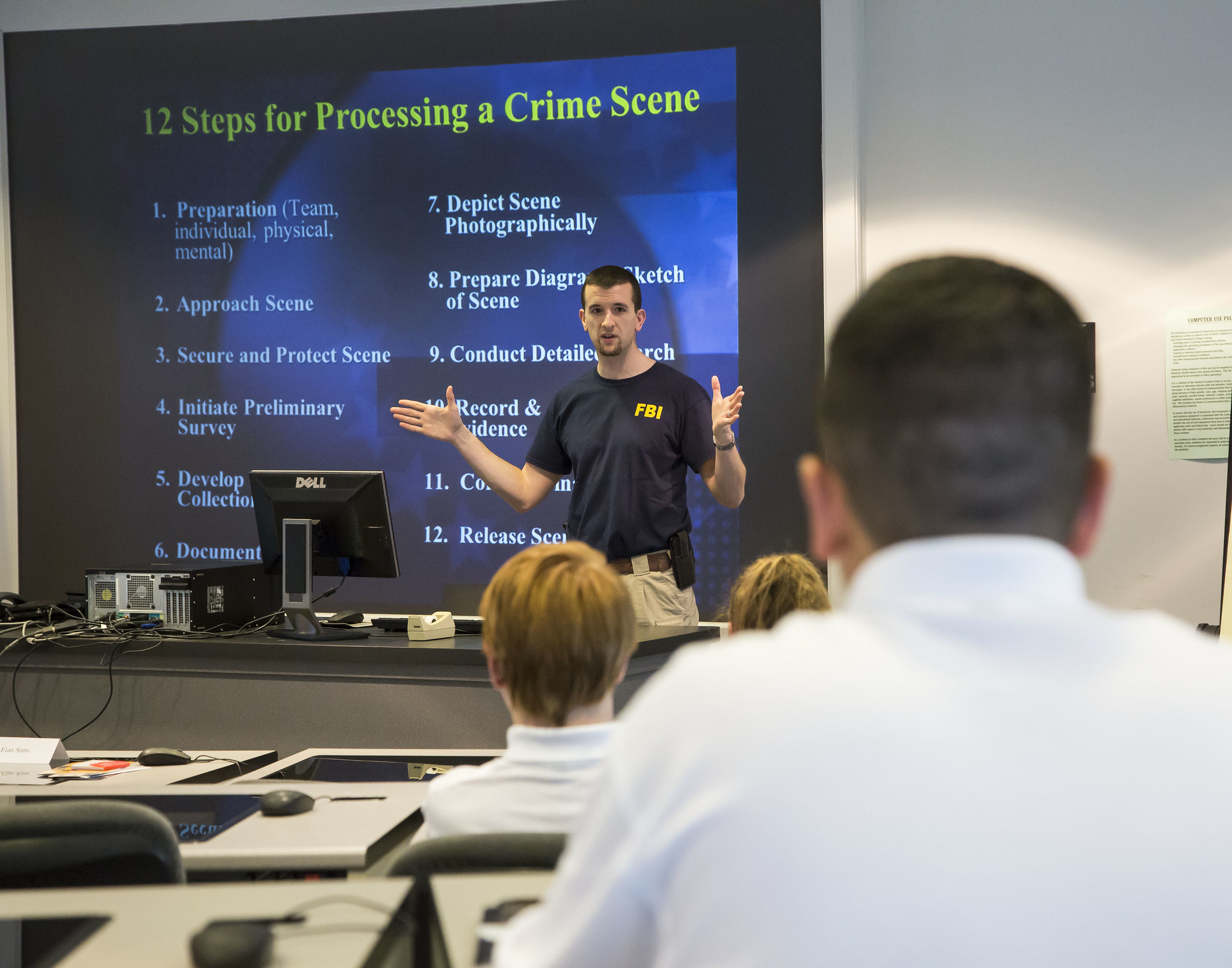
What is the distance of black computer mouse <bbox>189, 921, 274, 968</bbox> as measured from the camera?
2.55 feet

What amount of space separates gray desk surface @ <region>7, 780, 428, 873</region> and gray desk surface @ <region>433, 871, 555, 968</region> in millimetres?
707

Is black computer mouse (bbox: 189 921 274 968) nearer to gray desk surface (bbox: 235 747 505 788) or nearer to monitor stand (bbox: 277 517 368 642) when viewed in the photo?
gray desk surface (bbox: 235 747 505 788)

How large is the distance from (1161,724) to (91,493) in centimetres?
475

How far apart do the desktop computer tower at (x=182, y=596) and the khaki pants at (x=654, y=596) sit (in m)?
1.20

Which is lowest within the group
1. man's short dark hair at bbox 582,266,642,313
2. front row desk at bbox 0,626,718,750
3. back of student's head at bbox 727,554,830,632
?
front row desk at bbox 0,626,718,750

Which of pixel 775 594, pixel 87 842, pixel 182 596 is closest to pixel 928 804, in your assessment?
pixel 87 842

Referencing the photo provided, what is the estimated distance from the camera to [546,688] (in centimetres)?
140

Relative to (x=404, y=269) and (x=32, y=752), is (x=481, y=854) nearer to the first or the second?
(x=32, y=752)

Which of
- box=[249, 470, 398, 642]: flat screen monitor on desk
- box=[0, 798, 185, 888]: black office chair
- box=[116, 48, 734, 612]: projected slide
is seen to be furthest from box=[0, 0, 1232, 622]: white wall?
box=[0, 798, 185, 888]: black office chair

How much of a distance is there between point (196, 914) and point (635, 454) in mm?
2638

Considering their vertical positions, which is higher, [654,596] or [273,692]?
[654,596]

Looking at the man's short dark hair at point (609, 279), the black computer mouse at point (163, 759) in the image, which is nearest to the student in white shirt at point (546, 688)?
the black computer mouse at point (163, 759)

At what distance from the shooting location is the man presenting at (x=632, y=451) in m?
3.38

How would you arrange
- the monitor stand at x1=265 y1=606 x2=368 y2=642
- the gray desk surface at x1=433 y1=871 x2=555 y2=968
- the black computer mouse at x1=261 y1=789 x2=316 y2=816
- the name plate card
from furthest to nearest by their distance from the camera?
the monitor stand at x1=265 y1=606 x2=368 y2=642, the name plate card, the black computer mouse at x1=261 y1=789 x2=316 y2=816, the gray desk surface at x1=433 y1=871 x2=555 y2=968
